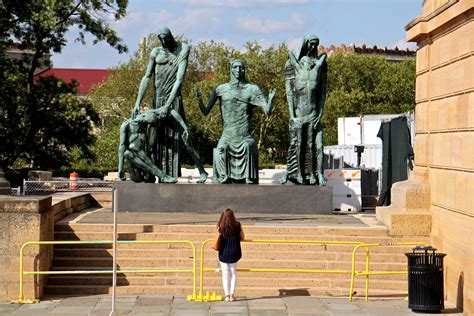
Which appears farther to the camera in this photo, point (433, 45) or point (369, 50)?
point (369, 50)

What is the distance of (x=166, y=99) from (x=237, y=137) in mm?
1841

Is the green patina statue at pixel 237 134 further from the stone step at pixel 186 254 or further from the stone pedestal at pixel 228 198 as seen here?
the stone step at pixel 186 254

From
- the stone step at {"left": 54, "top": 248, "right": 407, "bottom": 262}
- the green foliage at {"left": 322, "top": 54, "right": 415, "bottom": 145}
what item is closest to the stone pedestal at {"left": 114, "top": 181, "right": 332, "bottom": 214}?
the stone step at {"left": 54, "top": 248, "right": 407, "bottom": 262}

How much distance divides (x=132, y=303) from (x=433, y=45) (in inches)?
A: 274

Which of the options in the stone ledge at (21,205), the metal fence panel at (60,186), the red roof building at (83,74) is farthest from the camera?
the red roof building at (83,74)

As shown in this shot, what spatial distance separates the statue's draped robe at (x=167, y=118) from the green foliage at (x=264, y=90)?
98.3 ft

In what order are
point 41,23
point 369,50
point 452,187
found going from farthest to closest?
point 369,50 → point 41,23 → point 452,187

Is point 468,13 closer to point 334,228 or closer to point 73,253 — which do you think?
point 334,228

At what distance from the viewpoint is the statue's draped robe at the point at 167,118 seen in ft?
76.5

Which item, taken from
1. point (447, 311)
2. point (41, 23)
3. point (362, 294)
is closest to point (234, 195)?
point (362, 294)

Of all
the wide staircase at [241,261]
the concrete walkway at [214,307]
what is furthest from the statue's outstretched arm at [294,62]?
the concrete walkway at [214,307]

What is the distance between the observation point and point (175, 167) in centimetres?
2347

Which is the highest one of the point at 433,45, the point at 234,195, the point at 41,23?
the point at 41,23

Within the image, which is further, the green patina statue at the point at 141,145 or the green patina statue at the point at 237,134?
the green patina statue at the point at 237,134
